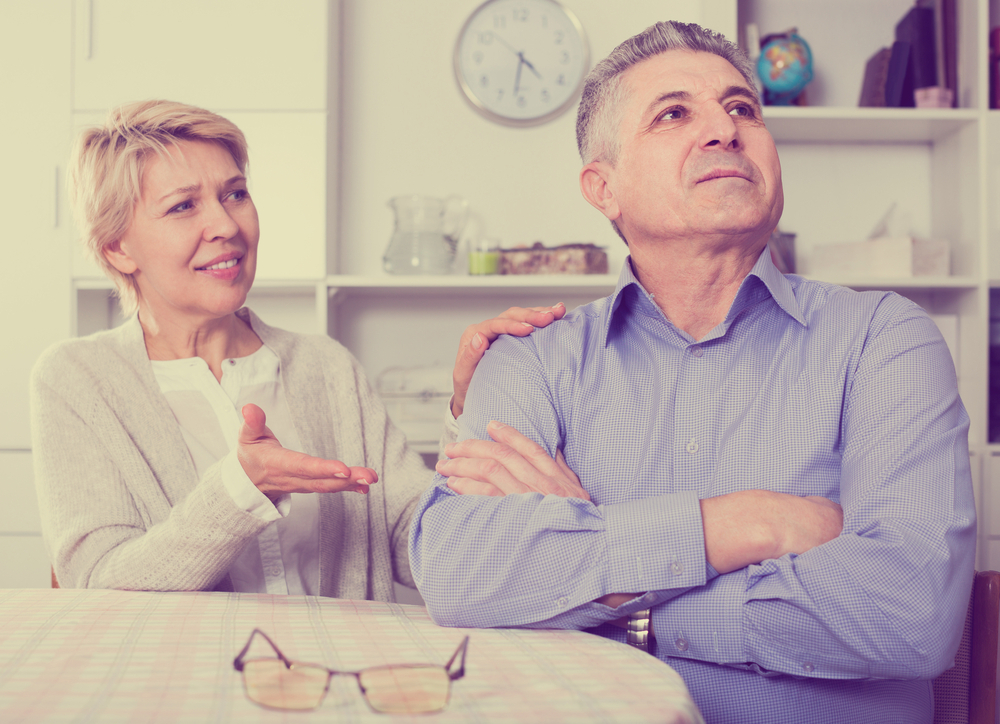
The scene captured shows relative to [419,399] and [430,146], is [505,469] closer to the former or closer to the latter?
[419,399]

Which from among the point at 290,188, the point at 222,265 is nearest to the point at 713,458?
the point at 222,265

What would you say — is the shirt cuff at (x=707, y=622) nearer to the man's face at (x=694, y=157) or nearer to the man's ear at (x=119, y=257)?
the man's face at (x=694, y=157)

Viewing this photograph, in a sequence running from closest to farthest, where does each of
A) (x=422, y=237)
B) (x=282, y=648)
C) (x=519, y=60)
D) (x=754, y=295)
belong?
(x=282, y=648) < (x=754, y=295) < (x=422, y=237) < (x=519, y=60)

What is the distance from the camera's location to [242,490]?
108 centimetres

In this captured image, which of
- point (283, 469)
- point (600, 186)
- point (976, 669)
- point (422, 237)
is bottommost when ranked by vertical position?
point (976, 669)

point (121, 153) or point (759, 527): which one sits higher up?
point (121, 153)

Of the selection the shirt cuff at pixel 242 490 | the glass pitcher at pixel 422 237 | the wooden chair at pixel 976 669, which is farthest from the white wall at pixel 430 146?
the wooden chair at pixel 976 669

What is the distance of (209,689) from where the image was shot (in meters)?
0.63

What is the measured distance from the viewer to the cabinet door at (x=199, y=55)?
8.04 ft

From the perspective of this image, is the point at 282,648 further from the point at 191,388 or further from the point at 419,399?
the point at 419,399

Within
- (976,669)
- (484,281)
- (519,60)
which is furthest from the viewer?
(519,60)

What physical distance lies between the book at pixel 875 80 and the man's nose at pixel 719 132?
165 centimetres

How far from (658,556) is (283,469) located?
0.47m

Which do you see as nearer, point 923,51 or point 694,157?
point 694,157
